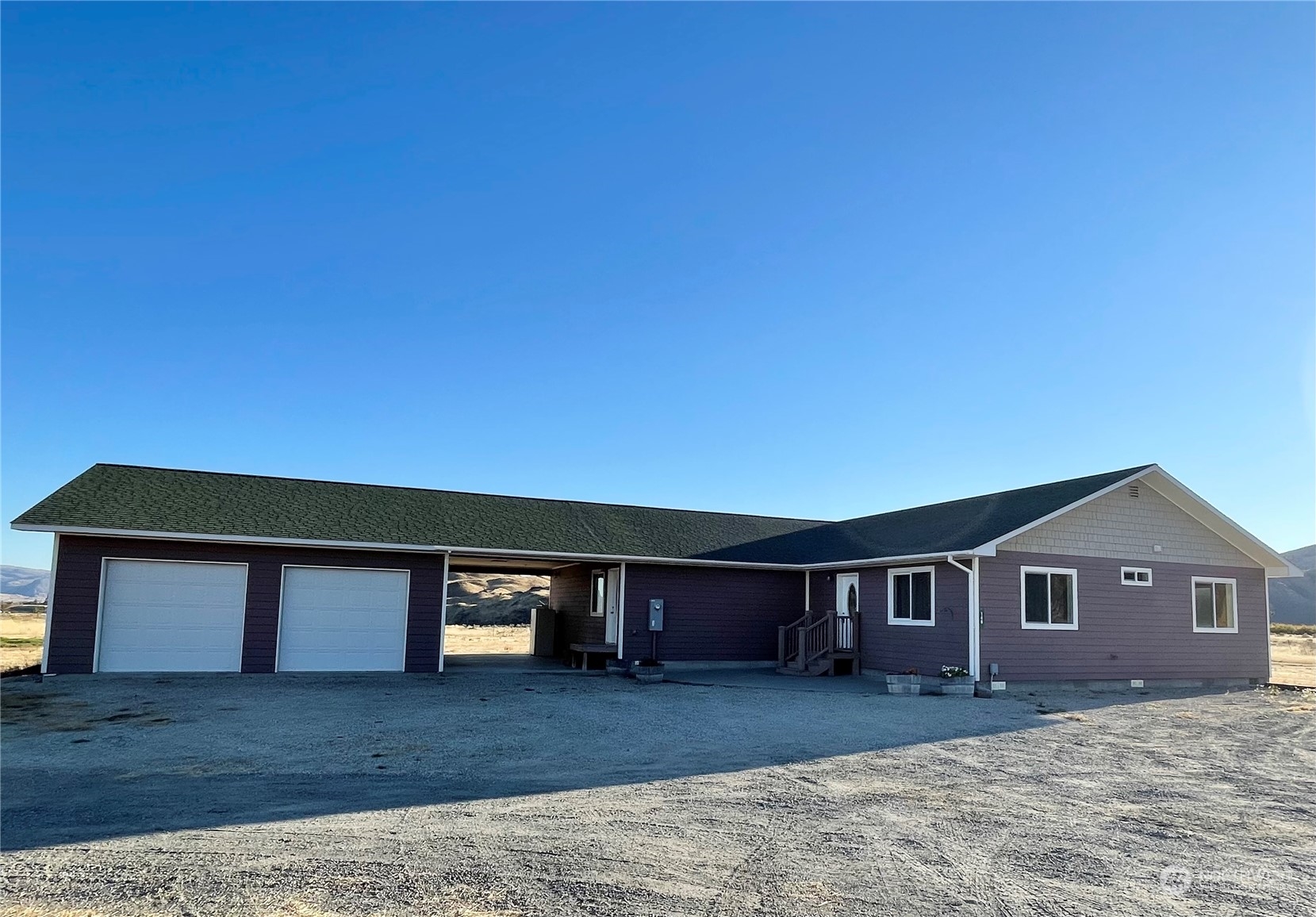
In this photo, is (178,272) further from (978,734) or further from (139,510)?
(978,734)

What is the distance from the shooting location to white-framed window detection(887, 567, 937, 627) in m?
16.6

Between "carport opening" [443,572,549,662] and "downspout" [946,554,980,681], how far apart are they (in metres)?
11.8

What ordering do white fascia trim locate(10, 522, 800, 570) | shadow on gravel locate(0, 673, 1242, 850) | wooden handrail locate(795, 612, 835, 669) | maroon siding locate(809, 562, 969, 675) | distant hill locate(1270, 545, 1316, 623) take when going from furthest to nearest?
distant hill locate(1270, 545, 1316, 623), wooden handrail locate(795, 612, 835, 669), maroon siding locate(809, 562, 969, 675), white fascia trim locate(10, 522, 800, 570), shadow on gravel locate(0, 673, 1242, 850)

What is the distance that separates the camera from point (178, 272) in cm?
1678

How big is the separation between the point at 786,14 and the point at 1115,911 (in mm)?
12126

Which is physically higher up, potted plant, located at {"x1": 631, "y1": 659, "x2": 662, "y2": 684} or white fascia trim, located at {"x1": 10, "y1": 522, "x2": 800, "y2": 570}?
white fascia trim, located at {"x1": 10, "y1": 522, "x2": 800, "y2": 570}

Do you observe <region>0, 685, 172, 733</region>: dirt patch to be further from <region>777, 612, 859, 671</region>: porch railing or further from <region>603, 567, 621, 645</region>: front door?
<region>777, 612, 859, 671</region>: porch railing

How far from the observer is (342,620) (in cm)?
1673

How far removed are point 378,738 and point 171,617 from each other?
8080 mm

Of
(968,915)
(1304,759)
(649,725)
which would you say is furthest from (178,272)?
(1304,759)

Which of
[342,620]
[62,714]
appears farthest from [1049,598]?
[62,714]

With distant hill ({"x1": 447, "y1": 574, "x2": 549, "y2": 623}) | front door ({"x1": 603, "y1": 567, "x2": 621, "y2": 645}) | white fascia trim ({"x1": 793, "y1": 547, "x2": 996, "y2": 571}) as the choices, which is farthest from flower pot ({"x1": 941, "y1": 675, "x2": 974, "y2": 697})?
distant hill ({"x1": 447, "y1": 574, "x2": 549, "y2": 623})

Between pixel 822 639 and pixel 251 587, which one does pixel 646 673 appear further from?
pixel 251 587

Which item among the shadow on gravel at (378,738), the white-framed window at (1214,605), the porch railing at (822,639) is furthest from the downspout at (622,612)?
the white-framed window at (1214,605)
